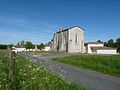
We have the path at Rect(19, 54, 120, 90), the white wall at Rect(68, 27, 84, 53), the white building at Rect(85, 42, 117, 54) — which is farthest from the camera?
the white building at Rect(85, 42, 117, 54)

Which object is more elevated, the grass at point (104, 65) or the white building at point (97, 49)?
the white building at point (97, 49)

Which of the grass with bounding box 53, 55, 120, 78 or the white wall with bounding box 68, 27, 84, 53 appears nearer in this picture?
the grass with bounding box 53, 55, 120, 78

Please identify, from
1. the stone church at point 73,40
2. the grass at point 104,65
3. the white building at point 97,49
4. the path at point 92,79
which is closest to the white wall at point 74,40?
the stone church at point 73,40

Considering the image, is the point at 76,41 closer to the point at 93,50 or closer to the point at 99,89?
the point at 93,50

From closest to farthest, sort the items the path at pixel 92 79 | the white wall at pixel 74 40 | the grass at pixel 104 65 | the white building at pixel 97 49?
1. the path at pixel 92 79
2. the grass at pixel 104 65
3. the white wall at pixel 74 40
4. the white building at pixel 97 49

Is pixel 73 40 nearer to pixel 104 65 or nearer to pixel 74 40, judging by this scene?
pixel 74 40

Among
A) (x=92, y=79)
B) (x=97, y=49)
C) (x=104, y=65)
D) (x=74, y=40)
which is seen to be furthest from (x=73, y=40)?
(x=92, y=79)

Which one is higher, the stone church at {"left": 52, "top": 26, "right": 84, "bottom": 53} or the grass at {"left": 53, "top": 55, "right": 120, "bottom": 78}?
the stone church at {"left": 52, "top": 26, "right": 84, "bottom": 53}

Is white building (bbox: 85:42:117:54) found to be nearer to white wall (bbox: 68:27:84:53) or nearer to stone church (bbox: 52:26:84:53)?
stone church (bbox: 52:26:84:53)

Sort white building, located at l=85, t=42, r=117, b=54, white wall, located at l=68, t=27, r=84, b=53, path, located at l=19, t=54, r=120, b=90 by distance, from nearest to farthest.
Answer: path, located at l=19, t=54, r=120, b=90
white wall, located at l=68, t=27, r=84, b=53
white building, located at l=85, t=42, r=117, b=54

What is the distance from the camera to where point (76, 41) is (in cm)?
10012

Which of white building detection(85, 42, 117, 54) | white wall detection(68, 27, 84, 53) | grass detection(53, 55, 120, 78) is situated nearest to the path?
grass detection(53, 55, 120, 78)

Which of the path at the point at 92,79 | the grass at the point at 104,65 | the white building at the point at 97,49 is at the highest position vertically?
the white building at the point at 97,49

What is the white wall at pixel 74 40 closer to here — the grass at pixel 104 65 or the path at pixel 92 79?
the grass at pixel 104 65
